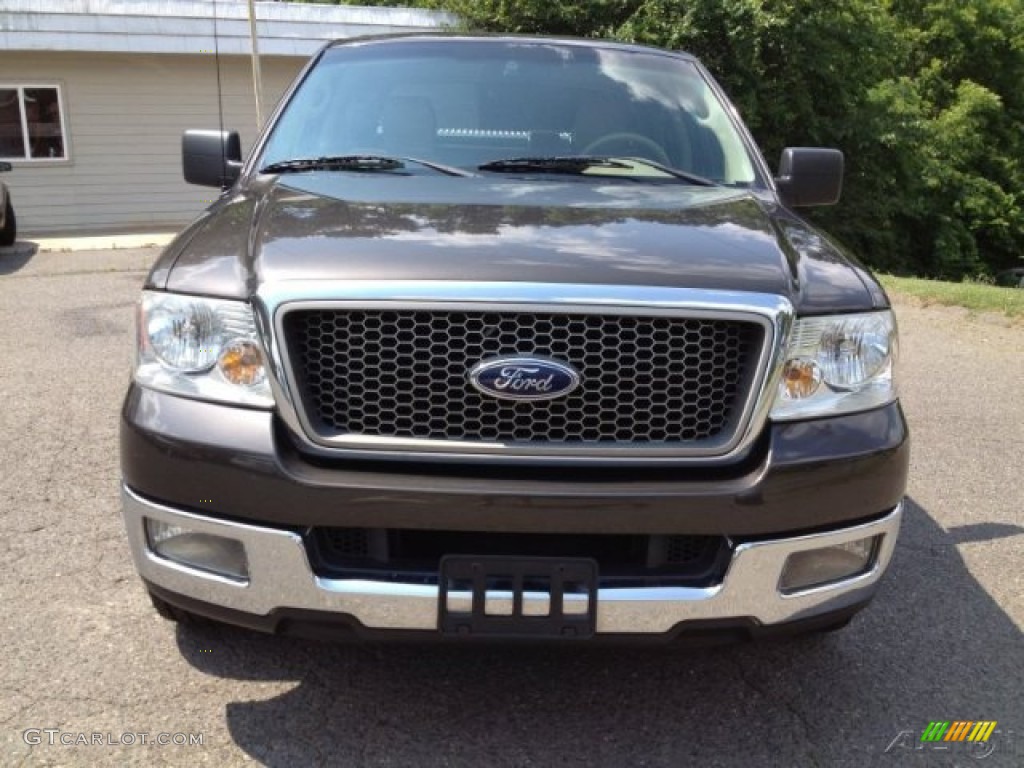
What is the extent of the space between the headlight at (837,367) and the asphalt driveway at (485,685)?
838 millimetres

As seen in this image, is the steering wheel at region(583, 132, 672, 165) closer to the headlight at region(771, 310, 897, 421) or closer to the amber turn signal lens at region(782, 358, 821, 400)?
the headlight at region(771, 310, 897, 421)

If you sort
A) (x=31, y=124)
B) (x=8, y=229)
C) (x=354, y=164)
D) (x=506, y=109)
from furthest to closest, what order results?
(x=31, y=124) < (x=8, y=229) < (x=506, y=109) < (x=354, y=164)

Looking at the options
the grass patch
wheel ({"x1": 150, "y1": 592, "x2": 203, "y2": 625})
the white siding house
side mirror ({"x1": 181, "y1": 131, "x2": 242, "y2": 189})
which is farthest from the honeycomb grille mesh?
the white siding house

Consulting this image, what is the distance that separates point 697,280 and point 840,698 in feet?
4.46

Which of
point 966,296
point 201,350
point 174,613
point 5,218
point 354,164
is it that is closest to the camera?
point 201,350

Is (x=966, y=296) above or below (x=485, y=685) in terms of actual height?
below

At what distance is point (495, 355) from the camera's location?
234 cm

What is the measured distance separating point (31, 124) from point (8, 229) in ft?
14.1

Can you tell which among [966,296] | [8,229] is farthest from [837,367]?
[8,229]

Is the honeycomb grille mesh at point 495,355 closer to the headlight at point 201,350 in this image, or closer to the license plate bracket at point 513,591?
the headlight at point 201,350

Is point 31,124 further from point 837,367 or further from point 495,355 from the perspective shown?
point 837,367

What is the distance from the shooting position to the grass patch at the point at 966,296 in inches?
349

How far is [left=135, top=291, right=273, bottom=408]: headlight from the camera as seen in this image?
93.3 inches

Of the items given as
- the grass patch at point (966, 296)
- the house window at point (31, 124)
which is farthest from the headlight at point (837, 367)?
the house window at point (31, 124)
